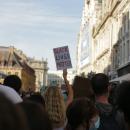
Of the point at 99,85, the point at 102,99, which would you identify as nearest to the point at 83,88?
the point at 99,85

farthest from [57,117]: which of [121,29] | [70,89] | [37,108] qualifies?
[121,29]

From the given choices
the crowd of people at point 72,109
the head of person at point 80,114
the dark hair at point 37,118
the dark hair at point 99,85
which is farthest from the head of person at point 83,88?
the dark hair at point 37,118

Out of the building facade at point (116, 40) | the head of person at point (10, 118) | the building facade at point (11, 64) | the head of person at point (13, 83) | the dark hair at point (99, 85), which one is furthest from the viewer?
the building facade at point (11, 64)

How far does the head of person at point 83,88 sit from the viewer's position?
664 centimetres

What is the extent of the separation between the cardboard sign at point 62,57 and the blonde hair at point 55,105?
6.77m

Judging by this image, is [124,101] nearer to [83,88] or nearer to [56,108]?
[56,108]

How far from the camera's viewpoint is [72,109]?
15.4ft

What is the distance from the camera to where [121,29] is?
53.7 meters

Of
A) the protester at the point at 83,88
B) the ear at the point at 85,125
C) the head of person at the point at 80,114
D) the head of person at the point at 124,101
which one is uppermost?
the protester at the point at 83,88

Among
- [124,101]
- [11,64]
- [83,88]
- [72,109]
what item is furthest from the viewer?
[11,64]

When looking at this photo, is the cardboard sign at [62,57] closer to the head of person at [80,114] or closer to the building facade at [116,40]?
the head of person at [80,114]

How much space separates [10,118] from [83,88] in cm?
424

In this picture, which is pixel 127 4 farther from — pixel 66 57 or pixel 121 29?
pixel 66 57

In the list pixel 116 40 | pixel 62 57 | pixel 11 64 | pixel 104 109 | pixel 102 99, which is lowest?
pixel 104 109
